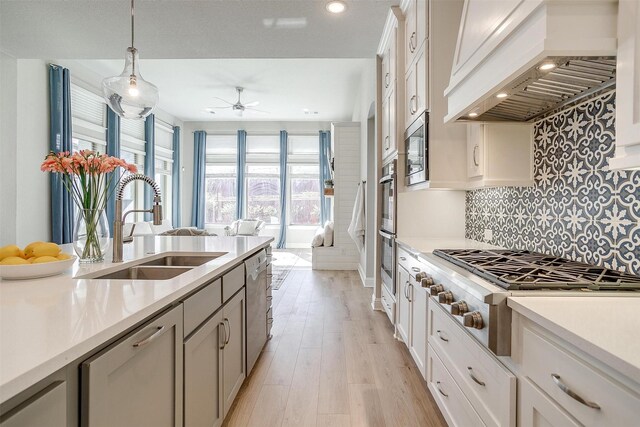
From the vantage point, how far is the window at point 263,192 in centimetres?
909

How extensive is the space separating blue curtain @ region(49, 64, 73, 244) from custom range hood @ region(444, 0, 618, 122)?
502 cm

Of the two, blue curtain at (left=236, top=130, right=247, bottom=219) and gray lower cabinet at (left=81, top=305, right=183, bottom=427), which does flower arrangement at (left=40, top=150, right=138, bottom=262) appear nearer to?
gray lower cabinet at (left=81, top=305, right=183, bottom=427)

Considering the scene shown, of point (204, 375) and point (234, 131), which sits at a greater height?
point (234, 131)

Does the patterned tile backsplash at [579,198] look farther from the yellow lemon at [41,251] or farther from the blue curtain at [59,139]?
the blue curtain at [59,139]

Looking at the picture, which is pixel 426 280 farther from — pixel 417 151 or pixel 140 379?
pixel 140 379

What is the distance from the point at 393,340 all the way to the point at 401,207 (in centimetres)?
114

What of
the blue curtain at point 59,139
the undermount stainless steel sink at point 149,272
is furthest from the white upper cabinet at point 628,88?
→ the blue curtain at point 59,139

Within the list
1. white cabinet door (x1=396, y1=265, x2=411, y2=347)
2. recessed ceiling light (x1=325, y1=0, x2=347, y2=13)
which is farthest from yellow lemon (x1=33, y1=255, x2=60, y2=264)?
recessed ceiling light (x1=325, y1=0, x2=347, y2=13)

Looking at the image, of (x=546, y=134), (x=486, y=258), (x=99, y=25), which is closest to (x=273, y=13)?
(x=99, y=25)

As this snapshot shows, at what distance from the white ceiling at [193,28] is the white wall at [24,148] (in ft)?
1.93

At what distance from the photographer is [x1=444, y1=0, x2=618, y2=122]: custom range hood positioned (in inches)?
38.7

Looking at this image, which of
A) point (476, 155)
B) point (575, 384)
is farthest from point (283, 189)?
point (575, 384)

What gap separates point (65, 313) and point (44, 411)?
1.01 feet

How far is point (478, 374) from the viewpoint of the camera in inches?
48.3
